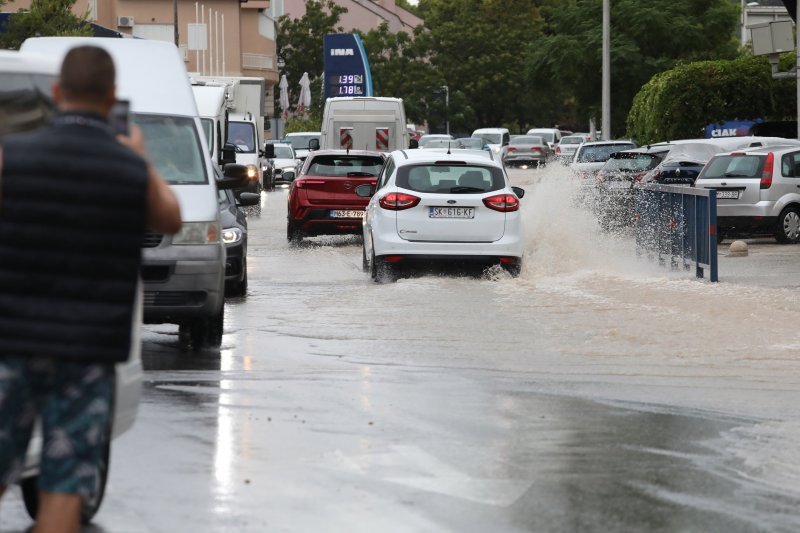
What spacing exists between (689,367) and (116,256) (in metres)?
7.83

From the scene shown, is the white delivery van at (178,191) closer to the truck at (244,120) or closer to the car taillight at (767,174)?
→ the car taillight at (767,174)

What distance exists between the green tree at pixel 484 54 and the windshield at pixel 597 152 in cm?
6611

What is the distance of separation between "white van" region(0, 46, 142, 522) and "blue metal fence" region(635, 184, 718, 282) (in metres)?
12.8

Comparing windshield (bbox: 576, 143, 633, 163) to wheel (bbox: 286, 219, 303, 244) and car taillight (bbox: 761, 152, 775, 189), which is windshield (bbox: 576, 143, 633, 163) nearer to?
car taillight (bbox: 761, 152, 775, 189)

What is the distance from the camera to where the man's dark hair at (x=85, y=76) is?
17.1 feet

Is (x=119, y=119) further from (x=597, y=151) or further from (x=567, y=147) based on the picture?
(x=567, y=147)

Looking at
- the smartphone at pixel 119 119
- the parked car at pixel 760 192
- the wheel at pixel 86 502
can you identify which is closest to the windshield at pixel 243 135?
the parked car at pixel 760 192

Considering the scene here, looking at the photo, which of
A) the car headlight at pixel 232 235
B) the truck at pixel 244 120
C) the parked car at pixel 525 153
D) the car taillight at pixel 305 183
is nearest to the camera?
the car headlight at pixel 232 235

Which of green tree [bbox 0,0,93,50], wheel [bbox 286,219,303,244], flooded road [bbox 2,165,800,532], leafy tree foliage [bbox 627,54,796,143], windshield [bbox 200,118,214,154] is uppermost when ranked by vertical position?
green tree [bbox 0,0,93,50]

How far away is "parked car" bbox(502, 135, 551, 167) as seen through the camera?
245 feet

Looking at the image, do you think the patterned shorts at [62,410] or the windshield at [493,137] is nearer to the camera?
the patterned shorts at [62,410]

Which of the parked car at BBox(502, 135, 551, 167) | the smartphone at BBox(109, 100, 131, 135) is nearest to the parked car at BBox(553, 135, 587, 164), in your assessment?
the parked car at BBox(502, 135, 551, 167)

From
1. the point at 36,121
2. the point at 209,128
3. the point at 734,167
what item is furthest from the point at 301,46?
the point at 36,121

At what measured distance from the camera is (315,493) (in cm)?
770
